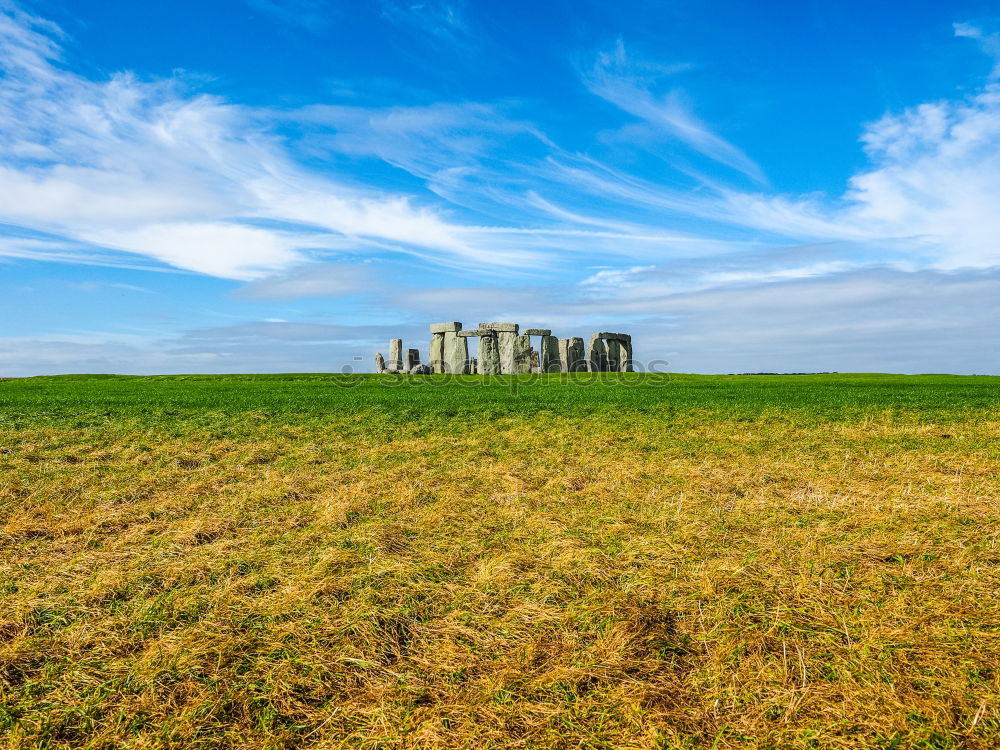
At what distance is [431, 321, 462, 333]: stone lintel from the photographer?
2929 centimetres

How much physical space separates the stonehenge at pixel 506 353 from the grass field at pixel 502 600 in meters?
20.7

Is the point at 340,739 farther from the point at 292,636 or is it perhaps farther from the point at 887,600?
the point at 887,600

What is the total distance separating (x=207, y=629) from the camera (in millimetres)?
3229

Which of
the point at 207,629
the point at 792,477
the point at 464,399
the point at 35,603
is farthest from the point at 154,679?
the point at 464,399

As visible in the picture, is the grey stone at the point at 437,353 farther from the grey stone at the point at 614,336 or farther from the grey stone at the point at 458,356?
the grey stone at the point at 614,336

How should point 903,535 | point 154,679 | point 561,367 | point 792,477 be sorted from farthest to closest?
1. point 561,367
2. point 792,477
3. point 903,535
4. point 154,679

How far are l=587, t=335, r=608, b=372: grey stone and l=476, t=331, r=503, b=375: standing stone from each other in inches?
188

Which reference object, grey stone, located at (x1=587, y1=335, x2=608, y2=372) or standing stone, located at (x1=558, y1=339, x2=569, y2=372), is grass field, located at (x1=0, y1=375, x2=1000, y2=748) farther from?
grey stone, located at (x1=587, y1=335, x2=608, y2=372)

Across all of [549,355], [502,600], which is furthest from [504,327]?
[502,600]

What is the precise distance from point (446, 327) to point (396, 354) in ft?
9.81

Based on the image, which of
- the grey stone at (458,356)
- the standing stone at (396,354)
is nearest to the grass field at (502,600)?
the grey stone at (458,356)

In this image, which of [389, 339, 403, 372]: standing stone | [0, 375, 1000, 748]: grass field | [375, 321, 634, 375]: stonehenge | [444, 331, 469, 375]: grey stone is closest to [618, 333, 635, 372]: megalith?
[375, 321, 634, 375]: stonehenge

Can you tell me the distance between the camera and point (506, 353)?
2805 cm

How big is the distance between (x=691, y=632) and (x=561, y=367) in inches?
1036
